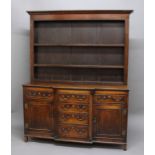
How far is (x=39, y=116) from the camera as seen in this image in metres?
2.88

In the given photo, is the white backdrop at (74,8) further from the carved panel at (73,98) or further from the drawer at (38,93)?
the carved panel at (73,98)

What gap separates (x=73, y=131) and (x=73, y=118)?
0.57 ft

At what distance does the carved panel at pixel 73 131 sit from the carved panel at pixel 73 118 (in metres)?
0.08

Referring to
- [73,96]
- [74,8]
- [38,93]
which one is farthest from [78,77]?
[74,8]

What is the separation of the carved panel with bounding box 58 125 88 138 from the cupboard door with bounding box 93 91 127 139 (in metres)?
0.13

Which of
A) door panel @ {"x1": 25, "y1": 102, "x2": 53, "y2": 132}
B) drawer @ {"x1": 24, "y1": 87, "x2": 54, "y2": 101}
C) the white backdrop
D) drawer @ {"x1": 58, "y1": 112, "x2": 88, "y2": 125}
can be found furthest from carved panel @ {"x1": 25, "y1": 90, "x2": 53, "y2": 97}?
the white backdrop

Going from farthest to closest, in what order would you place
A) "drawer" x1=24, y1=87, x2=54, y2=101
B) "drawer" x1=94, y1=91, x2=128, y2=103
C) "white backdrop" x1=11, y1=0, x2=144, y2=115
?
"white backdrop" x1=11, y1=0, x2=144, y2=115
"drawer" x1=24, y1=87, x2=54, y2=101
"drawer" x1=94, y1=91, x2=128, y2=103

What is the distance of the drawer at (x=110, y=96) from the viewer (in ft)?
8.71

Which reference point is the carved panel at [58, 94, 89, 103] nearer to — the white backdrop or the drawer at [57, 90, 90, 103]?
the drawer at [57, 90, 90, 103]

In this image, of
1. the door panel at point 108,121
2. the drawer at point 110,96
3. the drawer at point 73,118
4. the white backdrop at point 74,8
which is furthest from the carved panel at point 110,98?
the white backdrop at point 74,8

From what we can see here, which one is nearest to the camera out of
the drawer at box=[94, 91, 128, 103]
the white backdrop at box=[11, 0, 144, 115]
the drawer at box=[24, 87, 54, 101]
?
the drawer at box=[94, 91, 128, 103]

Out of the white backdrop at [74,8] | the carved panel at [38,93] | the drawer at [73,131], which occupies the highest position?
the white backdrop at [74,8]

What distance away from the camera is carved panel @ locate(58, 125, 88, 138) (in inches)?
108

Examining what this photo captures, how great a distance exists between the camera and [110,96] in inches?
105
